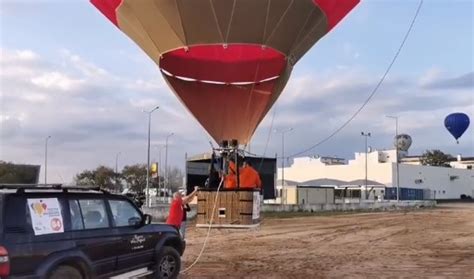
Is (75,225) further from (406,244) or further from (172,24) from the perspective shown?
(406,244)

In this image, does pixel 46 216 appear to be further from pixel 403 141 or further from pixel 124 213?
pixel 403 141

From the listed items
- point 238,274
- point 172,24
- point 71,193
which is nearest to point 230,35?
point 172,24

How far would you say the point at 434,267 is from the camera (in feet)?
53.6

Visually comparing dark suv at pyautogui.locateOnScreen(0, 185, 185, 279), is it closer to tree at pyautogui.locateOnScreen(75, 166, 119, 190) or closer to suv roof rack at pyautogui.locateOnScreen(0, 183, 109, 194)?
suv roof rack at pyautogui.locateOnScreen(0, 183, 109, 194)

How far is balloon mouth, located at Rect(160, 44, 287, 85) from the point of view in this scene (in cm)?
1675

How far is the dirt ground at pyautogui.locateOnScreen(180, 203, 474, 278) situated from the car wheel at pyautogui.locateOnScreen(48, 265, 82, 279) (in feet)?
14.9

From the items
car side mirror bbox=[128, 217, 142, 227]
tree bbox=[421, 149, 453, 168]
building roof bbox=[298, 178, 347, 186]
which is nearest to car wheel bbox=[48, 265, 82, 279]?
car side mirror bbox=[128, 217, 142, 227]

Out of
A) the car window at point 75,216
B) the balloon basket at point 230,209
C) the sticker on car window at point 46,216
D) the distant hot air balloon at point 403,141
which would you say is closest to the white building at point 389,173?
the distant hot air balloon at point 403,141

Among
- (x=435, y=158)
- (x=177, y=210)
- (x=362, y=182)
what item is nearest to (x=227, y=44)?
(x=177, y=210)

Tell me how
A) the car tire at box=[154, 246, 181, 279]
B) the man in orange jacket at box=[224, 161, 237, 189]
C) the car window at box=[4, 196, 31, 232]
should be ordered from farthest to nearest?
1. the man in orange jacket at box=[224, 161, 237, 189]
2. the car tire at box=[154, 246, 181, 279]
3. the car window at box=[4, 196, 31, 232]

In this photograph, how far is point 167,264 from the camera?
1233 cm

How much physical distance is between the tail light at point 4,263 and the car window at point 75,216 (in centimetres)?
147

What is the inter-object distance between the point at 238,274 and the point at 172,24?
6.63 meters

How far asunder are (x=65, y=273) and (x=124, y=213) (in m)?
2.07
